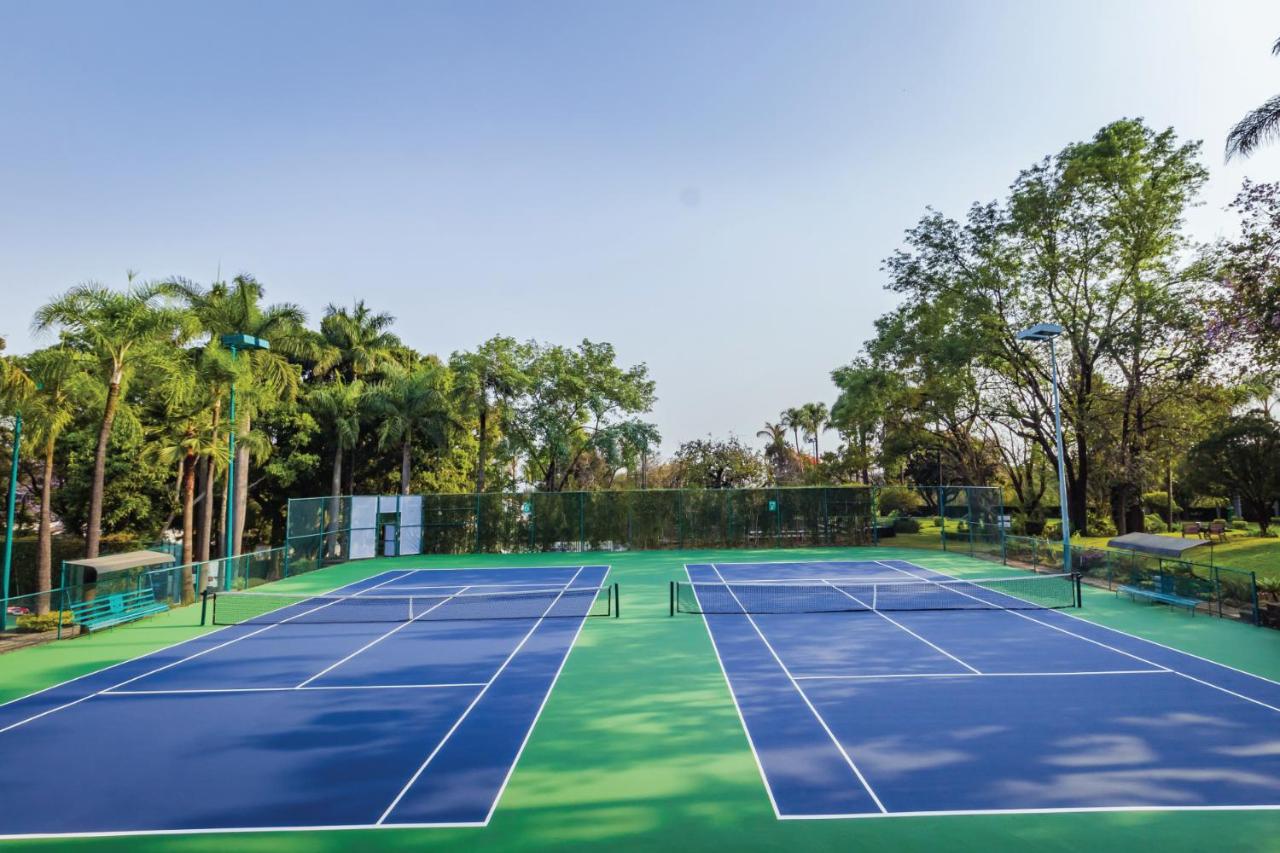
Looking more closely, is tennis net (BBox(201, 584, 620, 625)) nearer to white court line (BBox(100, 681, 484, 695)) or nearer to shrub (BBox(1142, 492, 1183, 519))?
white court line (BBox(100, 681, 484, 695))

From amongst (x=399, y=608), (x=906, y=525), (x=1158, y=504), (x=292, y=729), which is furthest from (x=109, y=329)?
(x=1158, y=504)

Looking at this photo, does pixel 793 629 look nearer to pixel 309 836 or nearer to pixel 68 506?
pixel 309 836

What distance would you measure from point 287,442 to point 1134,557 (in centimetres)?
3593

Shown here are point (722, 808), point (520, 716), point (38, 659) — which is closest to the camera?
point (722, 808)

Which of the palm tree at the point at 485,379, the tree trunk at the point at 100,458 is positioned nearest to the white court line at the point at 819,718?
the tree trunk at the point at 100,458

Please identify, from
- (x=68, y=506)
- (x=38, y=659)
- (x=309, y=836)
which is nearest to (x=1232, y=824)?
(x=309, y=836)

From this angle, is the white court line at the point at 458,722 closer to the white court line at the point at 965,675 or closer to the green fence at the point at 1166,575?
the white court line at the point at 965,675

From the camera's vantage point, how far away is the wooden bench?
15.6 meters

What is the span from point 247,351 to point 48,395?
6.75 metres

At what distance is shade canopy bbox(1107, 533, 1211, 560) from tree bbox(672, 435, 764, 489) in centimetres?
3551

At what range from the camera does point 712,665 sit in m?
12.2

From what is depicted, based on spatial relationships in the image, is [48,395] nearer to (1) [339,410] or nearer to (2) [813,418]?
(1) [339,410]

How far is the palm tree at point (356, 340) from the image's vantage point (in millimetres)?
38906

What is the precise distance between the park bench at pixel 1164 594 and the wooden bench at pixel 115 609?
23.5 meters
